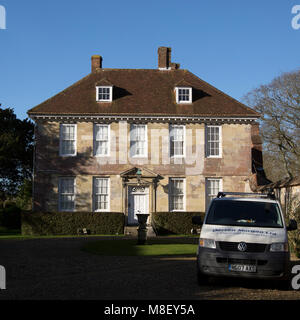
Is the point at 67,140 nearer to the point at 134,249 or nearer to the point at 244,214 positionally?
the point at 134,249

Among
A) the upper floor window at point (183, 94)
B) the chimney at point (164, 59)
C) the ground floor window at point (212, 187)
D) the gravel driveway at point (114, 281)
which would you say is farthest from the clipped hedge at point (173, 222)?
the gravel driveway at point (114, 281)

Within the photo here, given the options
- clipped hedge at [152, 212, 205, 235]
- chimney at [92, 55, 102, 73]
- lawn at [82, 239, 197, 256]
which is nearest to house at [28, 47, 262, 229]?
clipped hedge at [152, 212, 205, 235]

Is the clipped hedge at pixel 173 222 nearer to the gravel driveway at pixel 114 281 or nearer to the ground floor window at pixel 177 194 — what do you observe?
the ground floor window at pixel 177 194

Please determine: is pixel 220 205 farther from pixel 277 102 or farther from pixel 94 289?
pixel 277 102

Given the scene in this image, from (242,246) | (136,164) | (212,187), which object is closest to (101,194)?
(136,164)

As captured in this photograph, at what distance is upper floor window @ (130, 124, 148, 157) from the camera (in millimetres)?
27672

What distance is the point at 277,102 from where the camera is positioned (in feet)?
135

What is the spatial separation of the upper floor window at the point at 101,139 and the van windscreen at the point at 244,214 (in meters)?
17.7

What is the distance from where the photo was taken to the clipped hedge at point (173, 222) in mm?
26359

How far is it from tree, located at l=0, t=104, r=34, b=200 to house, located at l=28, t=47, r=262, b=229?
10.8 m

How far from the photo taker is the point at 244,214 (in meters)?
10.2

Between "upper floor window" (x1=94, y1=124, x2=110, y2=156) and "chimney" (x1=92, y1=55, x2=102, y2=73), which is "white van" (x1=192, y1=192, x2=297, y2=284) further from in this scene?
"chimney" (x1=92, y1=55, x2=102, y2=73)
